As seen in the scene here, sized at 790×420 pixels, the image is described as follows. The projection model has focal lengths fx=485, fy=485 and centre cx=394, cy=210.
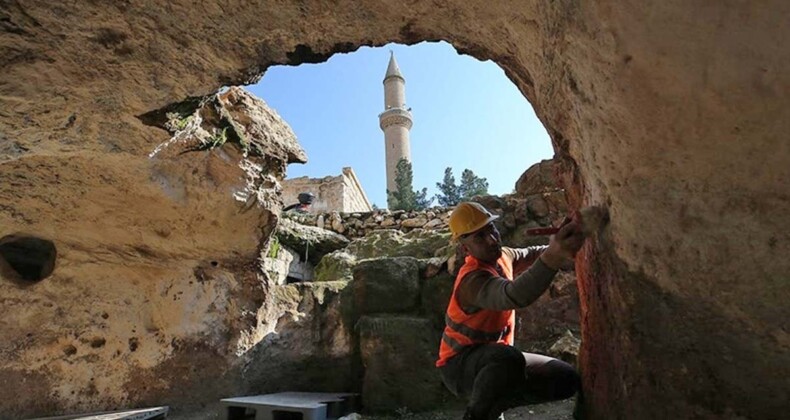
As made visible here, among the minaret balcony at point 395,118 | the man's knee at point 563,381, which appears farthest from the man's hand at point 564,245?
the minaret balcony at point 395,118

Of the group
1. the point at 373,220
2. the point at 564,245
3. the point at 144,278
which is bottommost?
the point at 564,245

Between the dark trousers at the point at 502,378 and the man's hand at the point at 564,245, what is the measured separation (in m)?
0.52

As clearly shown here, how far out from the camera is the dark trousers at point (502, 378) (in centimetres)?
192

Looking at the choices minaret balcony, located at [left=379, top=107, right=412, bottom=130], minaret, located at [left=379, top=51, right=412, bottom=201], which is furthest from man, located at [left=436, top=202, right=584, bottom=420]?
minaret balcony, located at [left=379, top=107, right=412, bottom=130]

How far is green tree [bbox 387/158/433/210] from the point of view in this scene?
1905cm

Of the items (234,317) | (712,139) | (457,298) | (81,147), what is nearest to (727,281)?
(712,139)

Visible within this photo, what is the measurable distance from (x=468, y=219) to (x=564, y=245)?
0.67 m

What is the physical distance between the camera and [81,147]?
2676mm

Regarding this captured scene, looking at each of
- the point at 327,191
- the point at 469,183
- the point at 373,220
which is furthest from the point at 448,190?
the point at 373,220

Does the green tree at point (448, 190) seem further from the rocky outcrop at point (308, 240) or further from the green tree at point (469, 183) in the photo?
the rocky outcrop at point (308, 240)

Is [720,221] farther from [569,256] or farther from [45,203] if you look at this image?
[45,203]

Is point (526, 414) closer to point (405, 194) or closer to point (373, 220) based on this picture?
point (373, 220)

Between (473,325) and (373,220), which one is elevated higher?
(373,220)

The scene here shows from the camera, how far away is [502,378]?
1.93m
